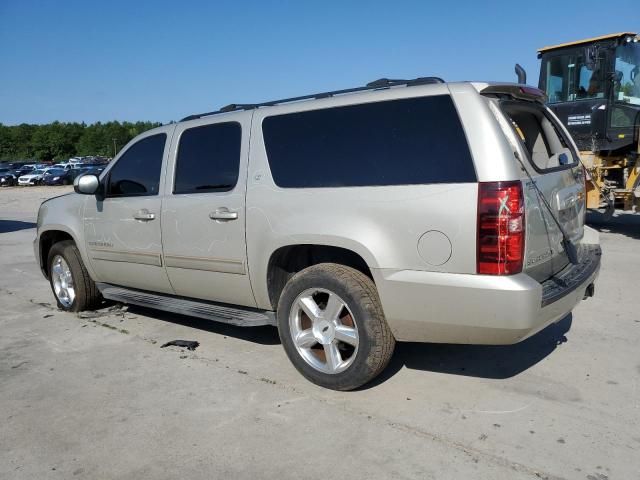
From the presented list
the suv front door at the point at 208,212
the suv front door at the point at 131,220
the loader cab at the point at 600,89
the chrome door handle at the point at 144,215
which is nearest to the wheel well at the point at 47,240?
the suv front door at the point at 131,220

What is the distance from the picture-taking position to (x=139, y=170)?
16.4 ft

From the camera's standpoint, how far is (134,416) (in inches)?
134

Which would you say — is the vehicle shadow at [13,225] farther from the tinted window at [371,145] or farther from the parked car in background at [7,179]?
the parked car in background at [7,179]

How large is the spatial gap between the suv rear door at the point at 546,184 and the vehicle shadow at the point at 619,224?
661 centimetres

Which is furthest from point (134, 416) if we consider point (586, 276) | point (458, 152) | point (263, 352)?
point (586, 276)

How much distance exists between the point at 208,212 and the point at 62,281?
2655 mm

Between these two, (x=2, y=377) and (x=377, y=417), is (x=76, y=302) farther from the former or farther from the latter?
(x=377, y=417)

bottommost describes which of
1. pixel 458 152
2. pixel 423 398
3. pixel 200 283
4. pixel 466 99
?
pixel 423 398

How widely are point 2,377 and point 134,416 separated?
142cm

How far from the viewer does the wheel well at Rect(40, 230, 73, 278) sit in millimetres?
5902

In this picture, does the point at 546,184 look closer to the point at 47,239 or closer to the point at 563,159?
the point at 563,159

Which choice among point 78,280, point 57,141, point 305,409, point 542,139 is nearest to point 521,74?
point 542,139

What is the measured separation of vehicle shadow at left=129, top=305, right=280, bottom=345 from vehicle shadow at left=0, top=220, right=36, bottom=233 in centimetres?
1115

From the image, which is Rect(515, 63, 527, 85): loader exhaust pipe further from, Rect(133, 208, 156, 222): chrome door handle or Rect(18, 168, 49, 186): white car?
Rect(18, 168, 49, 186): white car
